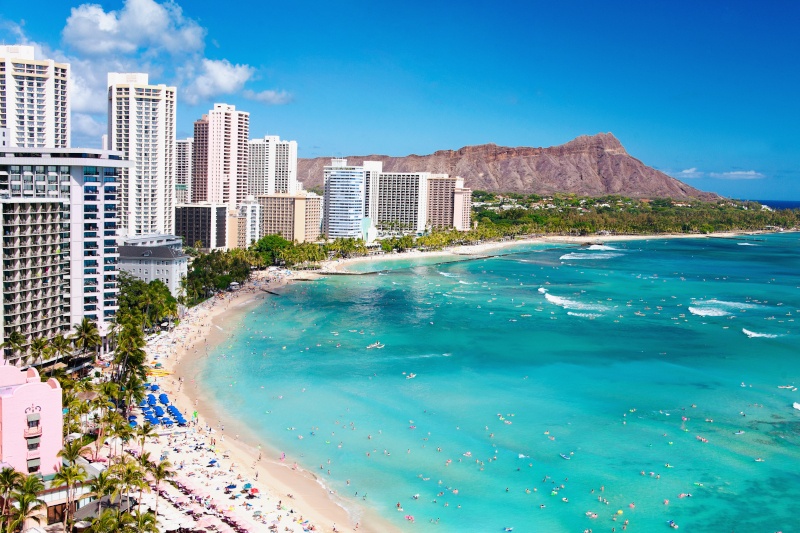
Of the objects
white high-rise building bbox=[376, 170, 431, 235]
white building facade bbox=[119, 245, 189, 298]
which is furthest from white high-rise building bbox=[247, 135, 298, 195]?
white building facade bbox=[119, 245, 189, 298]

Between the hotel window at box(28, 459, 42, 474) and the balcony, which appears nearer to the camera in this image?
the balcony

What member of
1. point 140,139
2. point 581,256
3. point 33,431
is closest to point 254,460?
point 33,431

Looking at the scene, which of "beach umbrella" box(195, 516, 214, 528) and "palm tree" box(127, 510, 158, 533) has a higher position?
"palm tree" box(127, 510, 158, 533)

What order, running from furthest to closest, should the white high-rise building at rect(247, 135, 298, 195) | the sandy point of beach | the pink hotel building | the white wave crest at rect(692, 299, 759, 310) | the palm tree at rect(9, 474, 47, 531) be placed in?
the white high-rise building at rect(247, 135, 298, 195), the white wave crest at rect(692, 299, 759, 310), the sandy point of beach, the pink hotel building, the palm tree at rect(9, 474, 47, 531)

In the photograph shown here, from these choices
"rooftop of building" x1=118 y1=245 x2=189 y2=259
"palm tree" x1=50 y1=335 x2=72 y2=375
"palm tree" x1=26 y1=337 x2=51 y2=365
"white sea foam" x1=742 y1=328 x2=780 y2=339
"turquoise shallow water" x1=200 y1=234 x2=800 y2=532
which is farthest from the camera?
"rooftop of building" x1=118 y1=245 x2=189 y2=259

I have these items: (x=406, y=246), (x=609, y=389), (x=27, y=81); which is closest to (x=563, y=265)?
(x=406, y=246)

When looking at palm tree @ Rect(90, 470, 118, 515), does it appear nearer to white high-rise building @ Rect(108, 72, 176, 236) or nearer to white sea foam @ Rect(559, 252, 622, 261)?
white high-rise building @ Rect(108, 72, 176, 236)

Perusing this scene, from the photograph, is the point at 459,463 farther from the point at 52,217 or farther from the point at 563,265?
the point at 563,265

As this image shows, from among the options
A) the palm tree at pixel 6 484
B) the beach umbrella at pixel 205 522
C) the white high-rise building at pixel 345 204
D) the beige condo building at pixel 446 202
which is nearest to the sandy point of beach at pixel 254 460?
the beach umbrella at pixel 205 522

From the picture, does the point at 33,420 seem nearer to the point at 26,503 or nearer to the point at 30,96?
the point at 26,503
